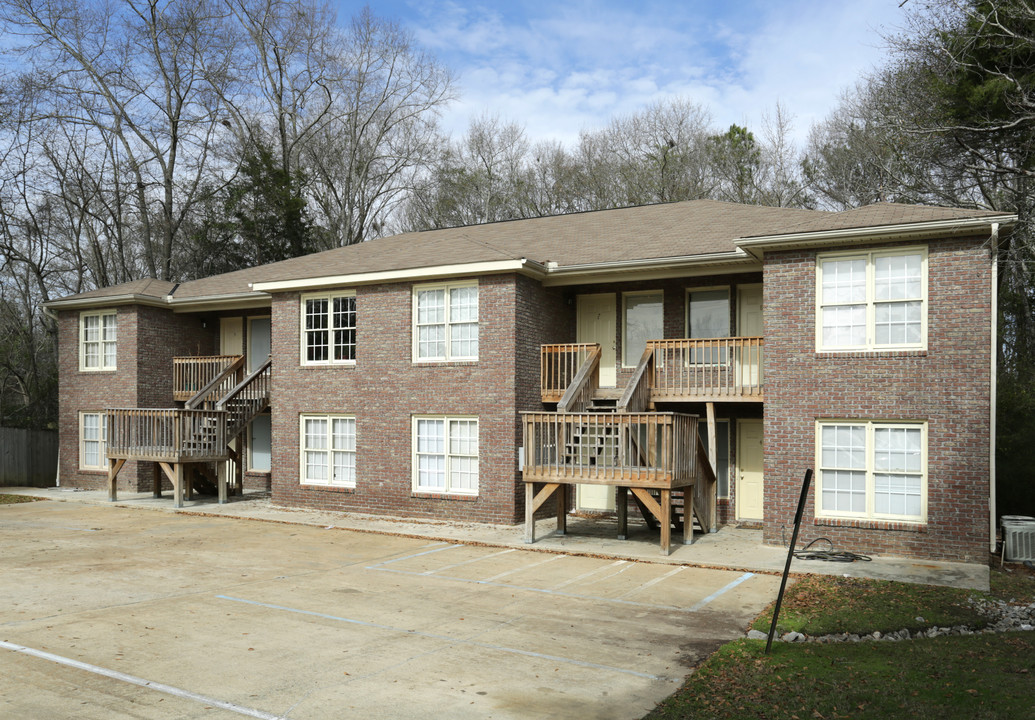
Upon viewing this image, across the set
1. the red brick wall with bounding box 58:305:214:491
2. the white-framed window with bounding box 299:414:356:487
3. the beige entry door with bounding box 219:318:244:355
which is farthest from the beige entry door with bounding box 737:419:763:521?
the red brick wall with bounding box 58:305:214:491

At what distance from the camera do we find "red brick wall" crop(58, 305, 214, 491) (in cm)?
2234

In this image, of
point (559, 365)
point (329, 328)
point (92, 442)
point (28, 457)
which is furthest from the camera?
point (28, 457)

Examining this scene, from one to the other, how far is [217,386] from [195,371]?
1515 millimetres

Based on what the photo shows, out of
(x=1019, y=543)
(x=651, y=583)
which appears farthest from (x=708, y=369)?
(x=1019, y=543)

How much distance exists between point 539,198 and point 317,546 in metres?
26.4

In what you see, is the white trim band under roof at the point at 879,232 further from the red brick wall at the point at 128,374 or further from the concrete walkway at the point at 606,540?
the red brick wall at the point at 128,374

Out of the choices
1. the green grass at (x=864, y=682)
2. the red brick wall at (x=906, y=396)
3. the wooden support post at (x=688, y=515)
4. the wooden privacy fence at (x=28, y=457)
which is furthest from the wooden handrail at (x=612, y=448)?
the wooden privacy fence at (x=28, y=457)

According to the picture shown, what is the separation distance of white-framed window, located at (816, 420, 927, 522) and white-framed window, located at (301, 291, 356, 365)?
10339 mm

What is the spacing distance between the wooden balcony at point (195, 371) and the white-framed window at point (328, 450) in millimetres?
4067

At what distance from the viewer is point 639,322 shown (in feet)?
58.9

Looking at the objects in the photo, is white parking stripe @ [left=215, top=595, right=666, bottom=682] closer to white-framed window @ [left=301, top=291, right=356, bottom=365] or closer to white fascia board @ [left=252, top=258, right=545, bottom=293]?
white fascia board @ [left=252, top=258, right=545, bottom=293]

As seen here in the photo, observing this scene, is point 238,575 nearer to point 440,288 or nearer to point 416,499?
point 416,499

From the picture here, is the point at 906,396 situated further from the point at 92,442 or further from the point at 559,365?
the point at 92,442

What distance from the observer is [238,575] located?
12.0 metres
